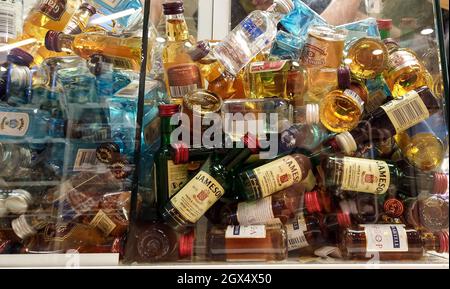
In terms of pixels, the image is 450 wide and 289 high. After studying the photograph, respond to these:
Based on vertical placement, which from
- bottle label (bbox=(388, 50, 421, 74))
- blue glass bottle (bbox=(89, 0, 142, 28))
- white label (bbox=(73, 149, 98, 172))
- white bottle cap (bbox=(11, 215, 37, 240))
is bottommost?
white bottle cap (bbox=(11, 215, 37, 240))

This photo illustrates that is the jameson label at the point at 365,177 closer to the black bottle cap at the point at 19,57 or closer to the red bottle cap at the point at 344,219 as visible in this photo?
the red bottle cap at the point at 344,219

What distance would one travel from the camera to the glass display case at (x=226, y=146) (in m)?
0.93

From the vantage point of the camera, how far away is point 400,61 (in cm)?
113

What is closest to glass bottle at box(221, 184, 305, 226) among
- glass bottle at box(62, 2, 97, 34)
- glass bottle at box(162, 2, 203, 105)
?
glass bottle at box(162, 2, 203, 105)

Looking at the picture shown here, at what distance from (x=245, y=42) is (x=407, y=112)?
471 mm

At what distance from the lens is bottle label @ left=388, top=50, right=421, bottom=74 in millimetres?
1121

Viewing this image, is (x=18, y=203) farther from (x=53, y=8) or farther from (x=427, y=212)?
(x=427, y=212)

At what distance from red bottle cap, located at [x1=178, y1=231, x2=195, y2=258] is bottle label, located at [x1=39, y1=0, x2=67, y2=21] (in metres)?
0.85

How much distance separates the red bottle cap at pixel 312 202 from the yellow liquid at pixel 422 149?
28 cm

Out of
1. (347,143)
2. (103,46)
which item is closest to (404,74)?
(347,143)

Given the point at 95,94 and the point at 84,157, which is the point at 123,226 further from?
the point at 95,94

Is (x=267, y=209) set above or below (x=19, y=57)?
below

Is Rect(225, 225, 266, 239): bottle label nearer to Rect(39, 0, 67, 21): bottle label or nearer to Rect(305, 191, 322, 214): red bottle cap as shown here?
Rect(305, 191, 322, 214): red bottle cap
